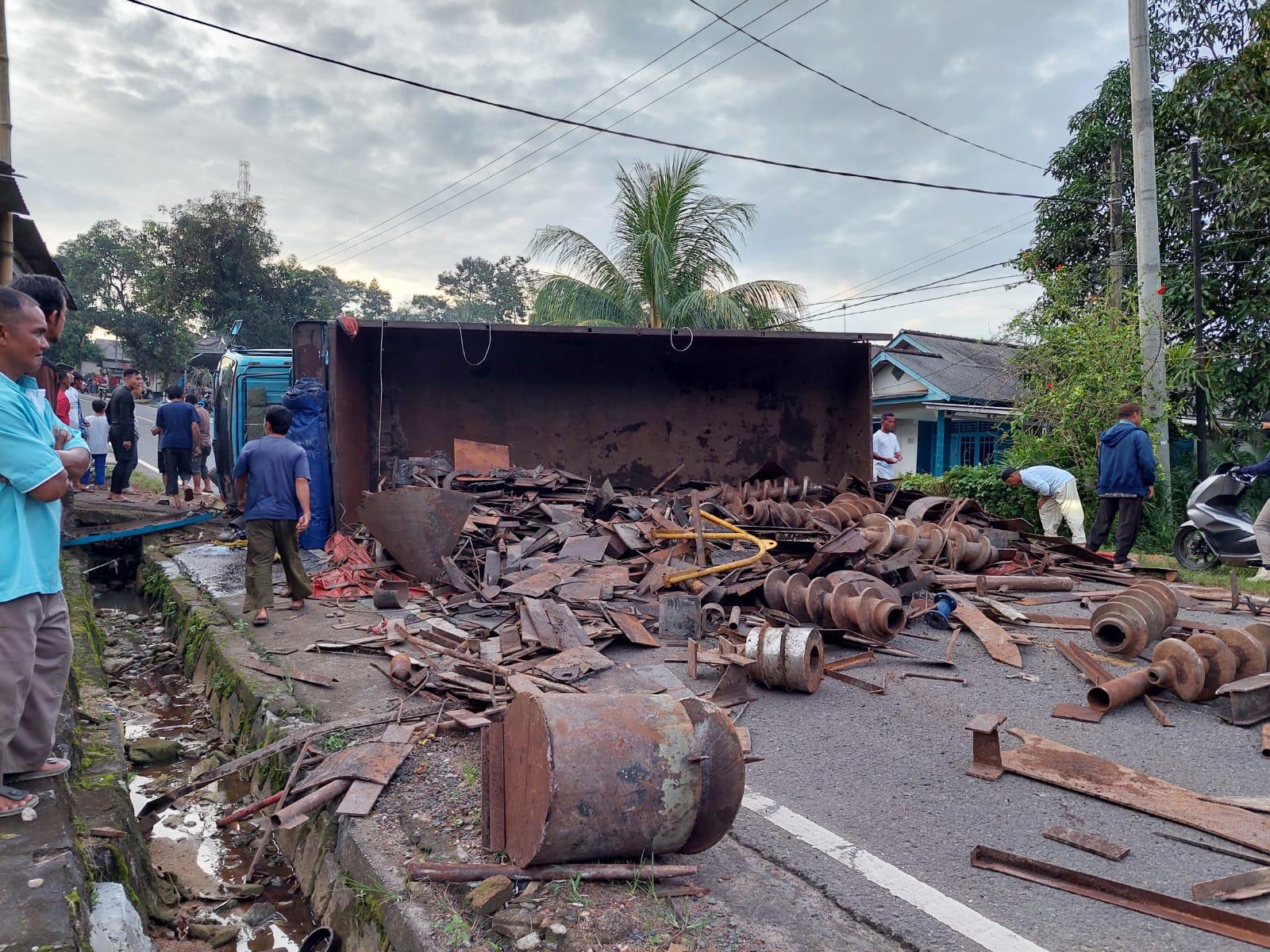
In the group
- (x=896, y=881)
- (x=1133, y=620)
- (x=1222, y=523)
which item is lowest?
(x=896, y=881)

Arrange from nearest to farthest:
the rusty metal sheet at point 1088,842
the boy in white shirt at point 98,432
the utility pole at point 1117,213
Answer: the rusty metal sheet at point 1088,842 → the boy in white shirt at point 98,432 → the utility pole at point 1117,213

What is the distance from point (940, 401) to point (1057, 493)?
11.8 m

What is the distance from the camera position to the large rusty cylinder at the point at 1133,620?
5723mm

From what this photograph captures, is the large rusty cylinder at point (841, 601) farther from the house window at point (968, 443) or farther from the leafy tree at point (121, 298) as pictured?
the leafy tree at point (121, 298)

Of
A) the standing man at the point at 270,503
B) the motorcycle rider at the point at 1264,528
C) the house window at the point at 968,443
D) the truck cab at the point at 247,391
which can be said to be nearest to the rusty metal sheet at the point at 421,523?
the standing man at the point at 270,503

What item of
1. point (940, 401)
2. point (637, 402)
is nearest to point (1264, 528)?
point (637, 402)

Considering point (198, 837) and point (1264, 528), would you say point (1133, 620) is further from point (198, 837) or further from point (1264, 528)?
point (198, 837)

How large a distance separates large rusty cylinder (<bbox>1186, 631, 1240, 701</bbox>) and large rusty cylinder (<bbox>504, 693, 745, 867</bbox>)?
3.70 meters

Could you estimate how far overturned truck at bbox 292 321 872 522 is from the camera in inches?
441

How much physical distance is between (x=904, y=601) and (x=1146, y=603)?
1788 mm

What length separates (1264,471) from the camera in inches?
347

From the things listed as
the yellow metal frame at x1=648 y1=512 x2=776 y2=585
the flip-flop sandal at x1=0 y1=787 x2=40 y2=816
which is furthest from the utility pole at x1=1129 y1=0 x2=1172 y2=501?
the flip-flop sandal at x1=0 y1=787 x2=40 y2=816

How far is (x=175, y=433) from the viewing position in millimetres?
13266

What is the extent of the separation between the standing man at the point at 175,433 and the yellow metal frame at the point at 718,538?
29.3ft
